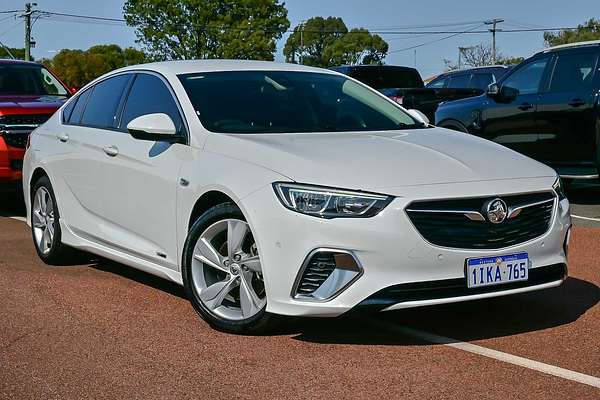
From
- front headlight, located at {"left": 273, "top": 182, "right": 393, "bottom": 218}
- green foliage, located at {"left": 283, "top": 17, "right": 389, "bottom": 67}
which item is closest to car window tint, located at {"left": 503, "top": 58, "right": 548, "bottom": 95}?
front headlight, located at {"left": 273, "top": 182, "right": 393, "bottom": 218}

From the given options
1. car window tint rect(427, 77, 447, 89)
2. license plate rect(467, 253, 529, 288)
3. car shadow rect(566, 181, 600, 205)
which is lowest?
car shadow rect(566, 181, 600, 205)

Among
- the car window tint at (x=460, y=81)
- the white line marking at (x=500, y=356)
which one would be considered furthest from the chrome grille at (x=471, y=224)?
the car window tint at (x=460, y=81)

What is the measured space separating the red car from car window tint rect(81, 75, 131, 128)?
3.49 meters

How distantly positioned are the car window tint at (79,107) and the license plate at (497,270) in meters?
3.57

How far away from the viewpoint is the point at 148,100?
6.37m

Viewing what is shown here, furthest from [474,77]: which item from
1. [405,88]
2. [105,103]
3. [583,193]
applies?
[105,103]

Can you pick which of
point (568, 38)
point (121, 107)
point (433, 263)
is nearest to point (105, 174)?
point (121, 107)

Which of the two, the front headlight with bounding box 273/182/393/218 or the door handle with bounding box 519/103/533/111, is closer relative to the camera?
the front headlight with bounding box 273/182/393/218

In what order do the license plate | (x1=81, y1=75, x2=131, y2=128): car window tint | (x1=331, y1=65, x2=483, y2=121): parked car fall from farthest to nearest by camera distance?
(x1=331, y1=65, x2=483, y2=121): parked car → (x1=81, y1=75, x2=131, y2=128): car window tint → the license plate

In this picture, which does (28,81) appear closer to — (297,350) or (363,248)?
(297,350)

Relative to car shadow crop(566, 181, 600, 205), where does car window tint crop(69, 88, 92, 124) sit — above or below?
above

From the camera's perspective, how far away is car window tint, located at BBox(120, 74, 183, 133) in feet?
19.9

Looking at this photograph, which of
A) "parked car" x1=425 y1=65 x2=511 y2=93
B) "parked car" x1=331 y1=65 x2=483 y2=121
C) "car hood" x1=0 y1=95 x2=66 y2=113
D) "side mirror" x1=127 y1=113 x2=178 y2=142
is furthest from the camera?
"parked car" x1=425 y1=65 x2=511 y2=93

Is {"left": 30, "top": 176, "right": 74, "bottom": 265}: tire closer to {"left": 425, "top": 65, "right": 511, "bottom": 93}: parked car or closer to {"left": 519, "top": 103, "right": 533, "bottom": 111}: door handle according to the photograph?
{"left": 519, "top": 103, "right": 533, "bottom": 111}: door handle
